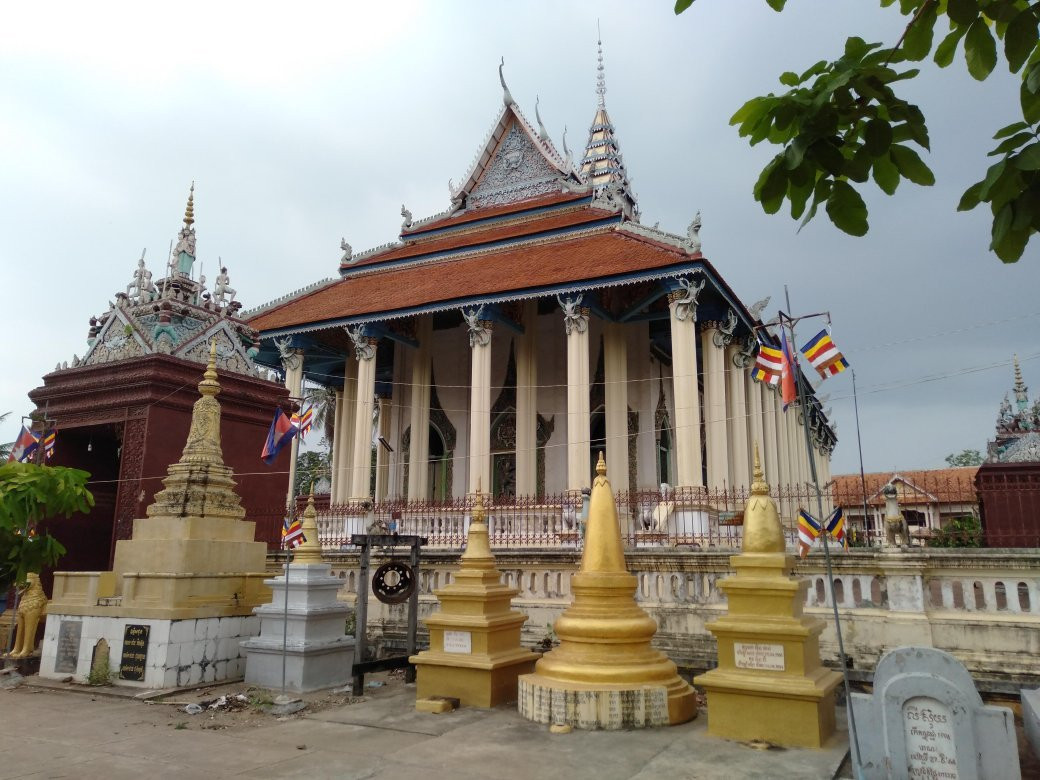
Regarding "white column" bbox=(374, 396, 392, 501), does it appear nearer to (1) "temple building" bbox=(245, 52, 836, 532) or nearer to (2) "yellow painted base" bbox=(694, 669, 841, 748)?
(1) "temple building" bbox=(245, 52, 836, 532)

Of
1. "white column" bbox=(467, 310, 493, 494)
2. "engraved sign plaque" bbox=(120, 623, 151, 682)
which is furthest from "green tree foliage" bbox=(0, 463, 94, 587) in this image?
"white column" bbox=(467, 310, 493, 494)

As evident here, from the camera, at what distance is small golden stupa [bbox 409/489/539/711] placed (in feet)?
22.6

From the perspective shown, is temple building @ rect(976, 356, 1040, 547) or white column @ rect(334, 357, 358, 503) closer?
temple building @ rect(976, 356, 1040, 547)

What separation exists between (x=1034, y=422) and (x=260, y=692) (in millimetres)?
23718

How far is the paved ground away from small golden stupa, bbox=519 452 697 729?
6.0 inches

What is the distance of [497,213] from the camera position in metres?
21.0

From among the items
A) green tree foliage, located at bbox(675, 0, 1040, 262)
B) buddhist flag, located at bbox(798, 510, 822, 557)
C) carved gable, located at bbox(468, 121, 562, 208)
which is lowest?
buddhist flag, located at bbox(798, 510, 822, 557)

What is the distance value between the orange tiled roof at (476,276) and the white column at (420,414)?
4.94 feet

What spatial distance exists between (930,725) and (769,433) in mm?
17239

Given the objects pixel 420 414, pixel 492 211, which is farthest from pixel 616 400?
pixel 492 211

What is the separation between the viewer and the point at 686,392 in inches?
580

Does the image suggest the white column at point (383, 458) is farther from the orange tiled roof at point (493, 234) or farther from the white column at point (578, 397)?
the white column at point (578, 397)

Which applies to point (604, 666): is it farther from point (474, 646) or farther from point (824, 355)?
point (824, 355)

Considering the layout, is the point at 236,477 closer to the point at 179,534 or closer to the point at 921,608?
the point at 179,534
